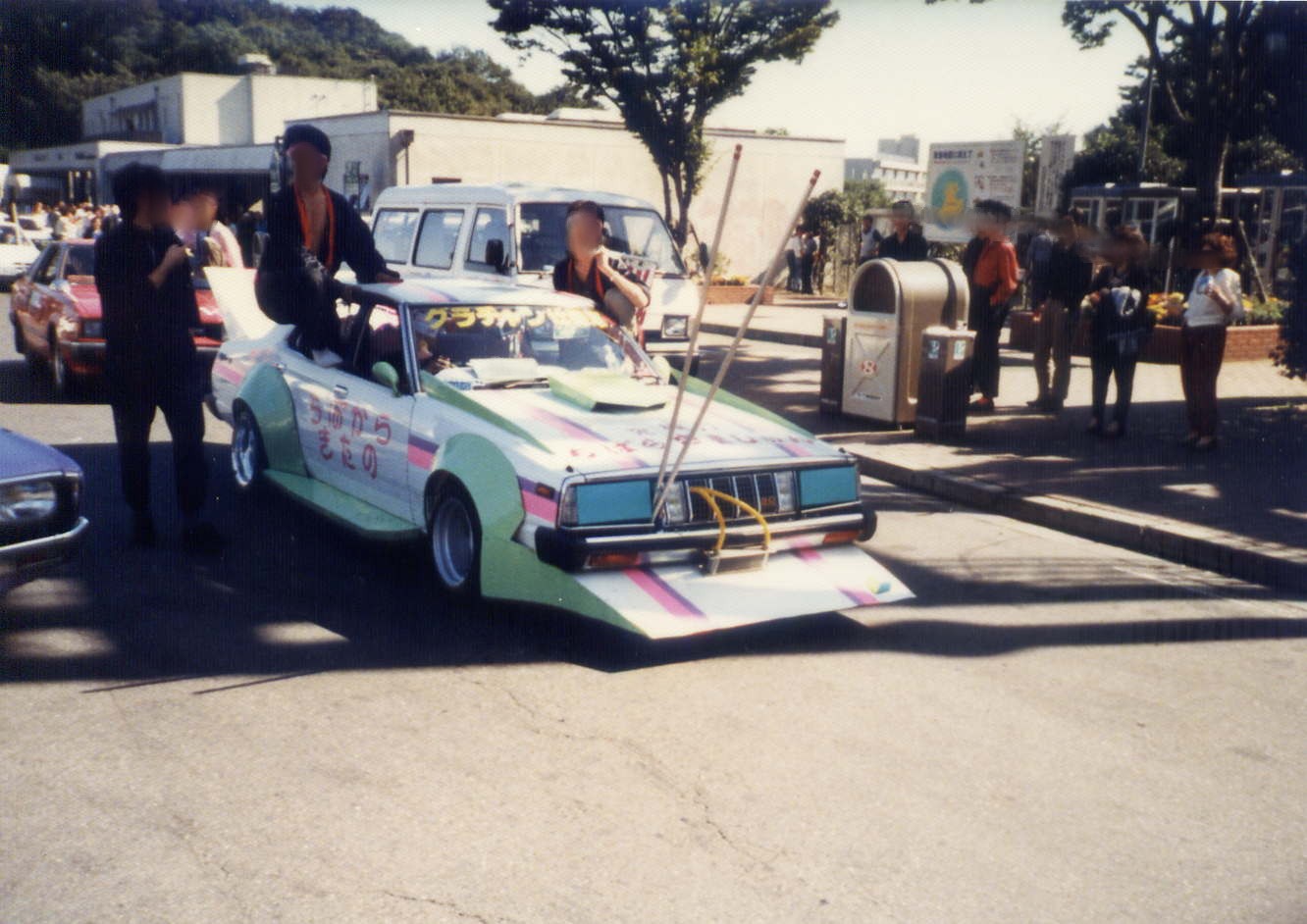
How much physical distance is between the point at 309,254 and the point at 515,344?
1.38 meters

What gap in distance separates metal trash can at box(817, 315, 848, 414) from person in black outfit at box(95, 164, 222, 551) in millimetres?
6089

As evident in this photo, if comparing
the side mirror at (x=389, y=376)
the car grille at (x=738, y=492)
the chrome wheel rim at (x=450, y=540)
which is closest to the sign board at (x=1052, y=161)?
the car grille at (x=738, y=492)

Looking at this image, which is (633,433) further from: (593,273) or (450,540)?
(593,273)

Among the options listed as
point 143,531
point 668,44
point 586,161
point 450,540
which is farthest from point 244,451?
point 586,161

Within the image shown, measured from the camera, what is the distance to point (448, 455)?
5461 mm

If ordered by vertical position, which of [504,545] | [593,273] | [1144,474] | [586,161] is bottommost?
[1144,474]

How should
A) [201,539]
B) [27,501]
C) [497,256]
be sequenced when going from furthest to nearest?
[497,256], [201,539], [27,501]

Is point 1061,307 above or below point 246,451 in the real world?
above

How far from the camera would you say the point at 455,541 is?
5605 mm

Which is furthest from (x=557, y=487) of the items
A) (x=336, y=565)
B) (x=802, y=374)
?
(x=802, y=374)

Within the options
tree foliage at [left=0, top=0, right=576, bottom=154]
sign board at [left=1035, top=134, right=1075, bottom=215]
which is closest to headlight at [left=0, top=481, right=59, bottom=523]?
sign board at [left=1035, top=134, right=1075, bottom=215]

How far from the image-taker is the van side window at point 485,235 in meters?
12.4

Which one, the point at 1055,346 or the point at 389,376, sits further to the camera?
the point at 1055,346

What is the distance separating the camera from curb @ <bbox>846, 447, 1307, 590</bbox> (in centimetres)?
671
